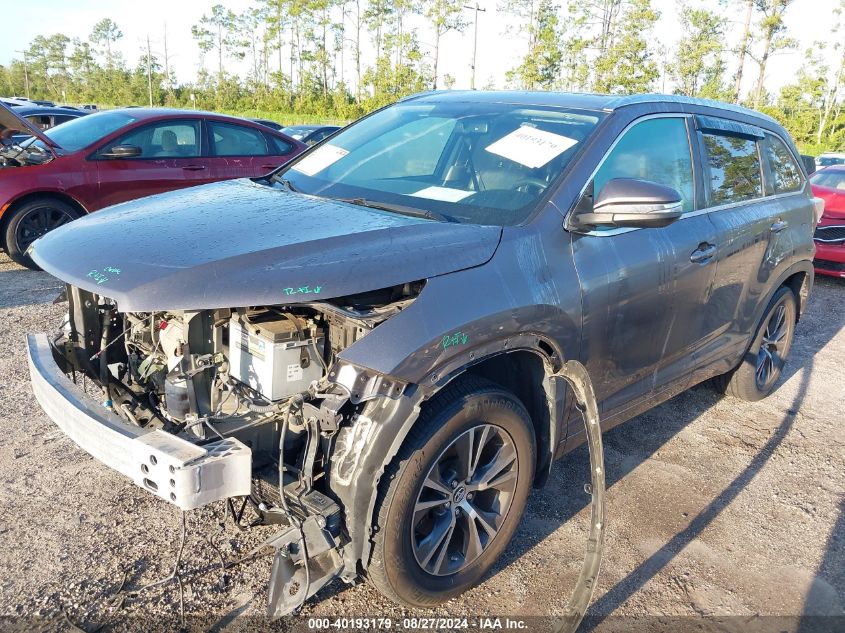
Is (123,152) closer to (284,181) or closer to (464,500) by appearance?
(284,181)

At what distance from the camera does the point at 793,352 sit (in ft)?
19.9

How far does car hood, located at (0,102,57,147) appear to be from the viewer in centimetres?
614

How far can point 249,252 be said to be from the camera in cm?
219

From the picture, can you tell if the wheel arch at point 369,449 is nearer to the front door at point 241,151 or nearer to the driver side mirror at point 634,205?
the driver side mirror at point 634,205

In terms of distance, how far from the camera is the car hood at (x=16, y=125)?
614 cm

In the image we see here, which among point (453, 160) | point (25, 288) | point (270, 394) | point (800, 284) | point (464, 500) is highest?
point (453, 160)

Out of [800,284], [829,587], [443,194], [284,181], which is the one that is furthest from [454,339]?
[800,284]

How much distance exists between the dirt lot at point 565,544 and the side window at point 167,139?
145 inches

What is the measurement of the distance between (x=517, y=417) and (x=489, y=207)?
87cm

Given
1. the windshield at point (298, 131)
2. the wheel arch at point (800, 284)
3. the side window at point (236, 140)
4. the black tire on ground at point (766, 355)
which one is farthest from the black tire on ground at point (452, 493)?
the windshield at point (298, 131)

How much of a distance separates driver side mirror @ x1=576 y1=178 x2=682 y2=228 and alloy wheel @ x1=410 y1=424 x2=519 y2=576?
3.15ft

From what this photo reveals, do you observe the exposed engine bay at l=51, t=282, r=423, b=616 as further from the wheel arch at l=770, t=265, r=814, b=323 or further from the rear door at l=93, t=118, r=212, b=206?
the rear door at l=93, t=118, r=212, b=206

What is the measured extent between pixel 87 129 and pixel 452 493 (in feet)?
21.8

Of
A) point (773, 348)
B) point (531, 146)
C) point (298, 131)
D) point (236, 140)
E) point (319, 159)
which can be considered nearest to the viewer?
point (531, 146)
